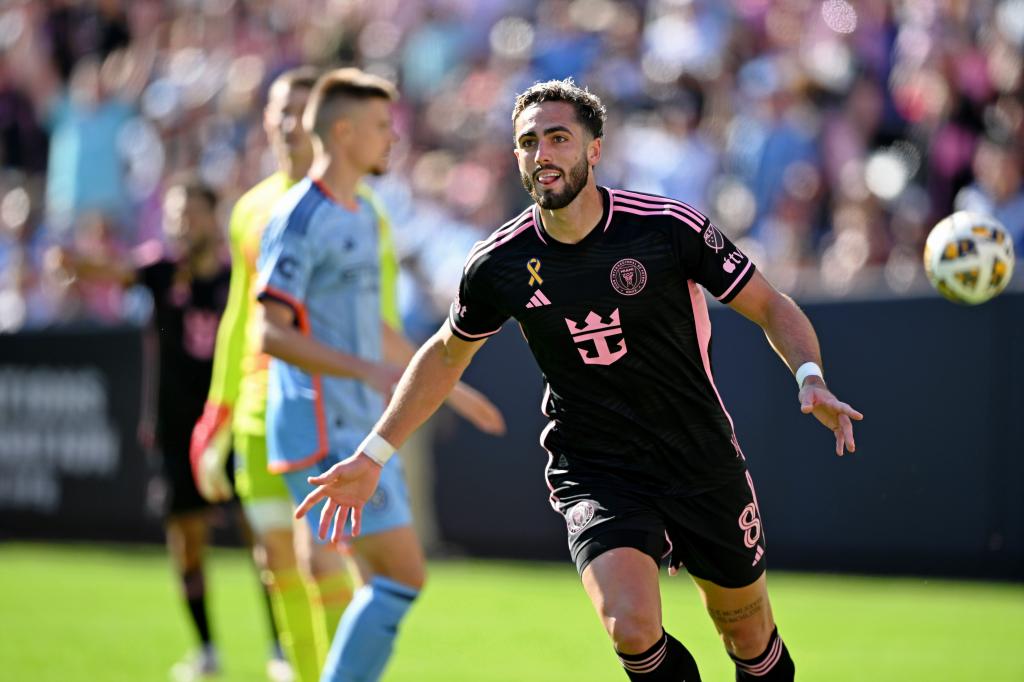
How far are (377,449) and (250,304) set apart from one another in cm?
253

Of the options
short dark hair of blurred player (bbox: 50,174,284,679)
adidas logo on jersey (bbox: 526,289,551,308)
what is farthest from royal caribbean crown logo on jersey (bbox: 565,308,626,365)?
short dark hair of blurred player (bbox: 50,174,284,679)

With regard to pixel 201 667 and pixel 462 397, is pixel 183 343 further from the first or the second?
pixel 462 397

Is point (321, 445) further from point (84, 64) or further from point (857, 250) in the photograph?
point (84, 64)

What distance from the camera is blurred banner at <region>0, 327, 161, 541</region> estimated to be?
53.3 ft

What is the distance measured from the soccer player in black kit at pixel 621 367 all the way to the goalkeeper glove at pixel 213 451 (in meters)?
3.12

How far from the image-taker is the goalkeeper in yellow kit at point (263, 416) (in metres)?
7.18

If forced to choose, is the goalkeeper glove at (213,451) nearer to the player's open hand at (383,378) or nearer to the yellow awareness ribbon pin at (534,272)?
the player's open hand at (383,378)

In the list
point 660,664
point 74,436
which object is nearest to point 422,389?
point 660,664

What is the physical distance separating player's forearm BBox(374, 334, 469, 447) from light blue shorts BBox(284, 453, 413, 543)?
75cm

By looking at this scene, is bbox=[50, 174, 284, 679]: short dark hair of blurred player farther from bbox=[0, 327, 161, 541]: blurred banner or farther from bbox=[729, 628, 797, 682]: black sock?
bbox=[0, 327, 161, 541]: blurred banner

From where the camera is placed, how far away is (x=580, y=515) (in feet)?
19.2

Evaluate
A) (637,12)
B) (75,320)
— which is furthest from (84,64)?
(637,12)

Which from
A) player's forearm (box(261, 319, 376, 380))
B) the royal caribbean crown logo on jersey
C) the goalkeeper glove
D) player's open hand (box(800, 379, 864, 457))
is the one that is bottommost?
the goalkeeper glove

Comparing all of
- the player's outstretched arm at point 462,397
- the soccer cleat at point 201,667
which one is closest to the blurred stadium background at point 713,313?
the soccer cleat at point 201,667
